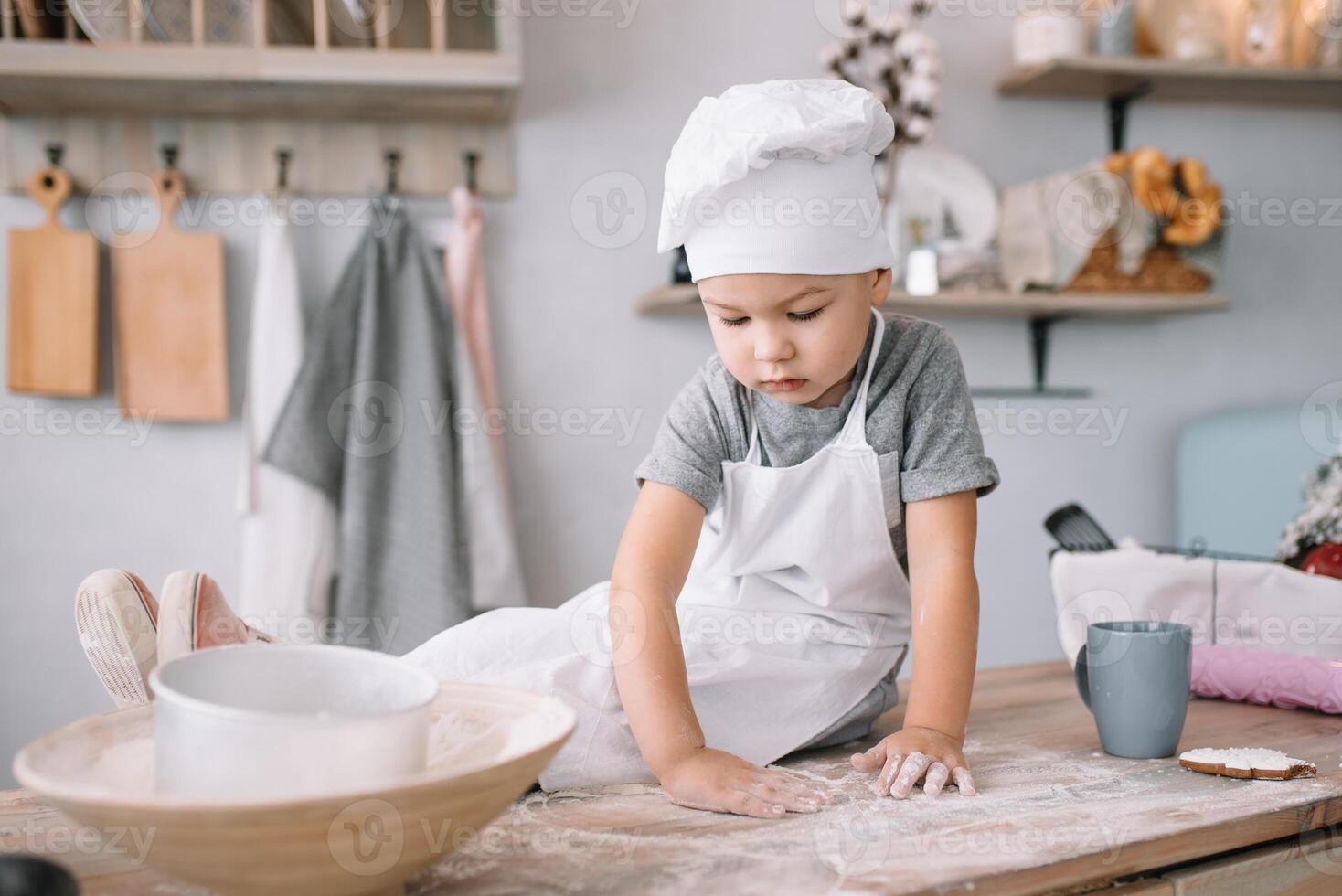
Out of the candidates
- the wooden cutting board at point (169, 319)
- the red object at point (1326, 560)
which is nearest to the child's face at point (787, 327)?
the red object at point (1326, 560)

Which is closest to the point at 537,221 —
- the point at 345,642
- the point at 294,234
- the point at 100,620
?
the point at 294,234

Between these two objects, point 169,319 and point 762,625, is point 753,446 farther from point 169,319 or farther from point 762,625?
point 169,319

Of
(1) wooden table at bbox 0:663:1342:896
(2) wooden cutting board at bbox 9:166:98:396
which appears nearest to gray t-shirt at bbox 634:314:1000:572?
(1) wooden table at bbox 0:663:1342:896

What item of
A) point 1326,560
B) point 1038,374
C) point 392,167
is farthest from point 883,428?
point 1038,374

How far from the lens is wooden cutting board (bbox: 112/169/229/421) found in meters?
1.82

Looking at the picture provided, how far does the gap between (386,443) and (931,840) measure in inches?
51.9

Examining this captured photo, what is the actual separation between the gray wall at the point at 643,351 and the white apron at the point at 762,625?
103 centimetres

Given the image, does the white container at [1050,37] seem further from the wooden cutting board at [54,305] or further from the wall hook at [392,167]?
the wooden cutting board at [54,305]

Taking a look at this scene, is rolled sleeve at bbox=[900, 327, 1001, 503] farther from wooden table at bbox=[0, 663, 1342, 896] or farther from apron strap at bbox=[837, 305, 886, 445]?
wooden table at bbox=[0, 663, 1342, 896]

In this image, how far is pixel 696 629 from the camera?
0.96 meters

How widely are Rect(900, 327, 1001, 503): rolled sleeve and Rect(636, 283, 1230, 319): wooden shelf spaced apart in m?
0.88

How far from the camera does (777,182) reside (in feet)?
2.90

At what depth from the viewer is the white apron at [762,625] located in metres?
0.87

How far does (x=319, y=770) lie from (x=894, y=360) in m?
0.66
